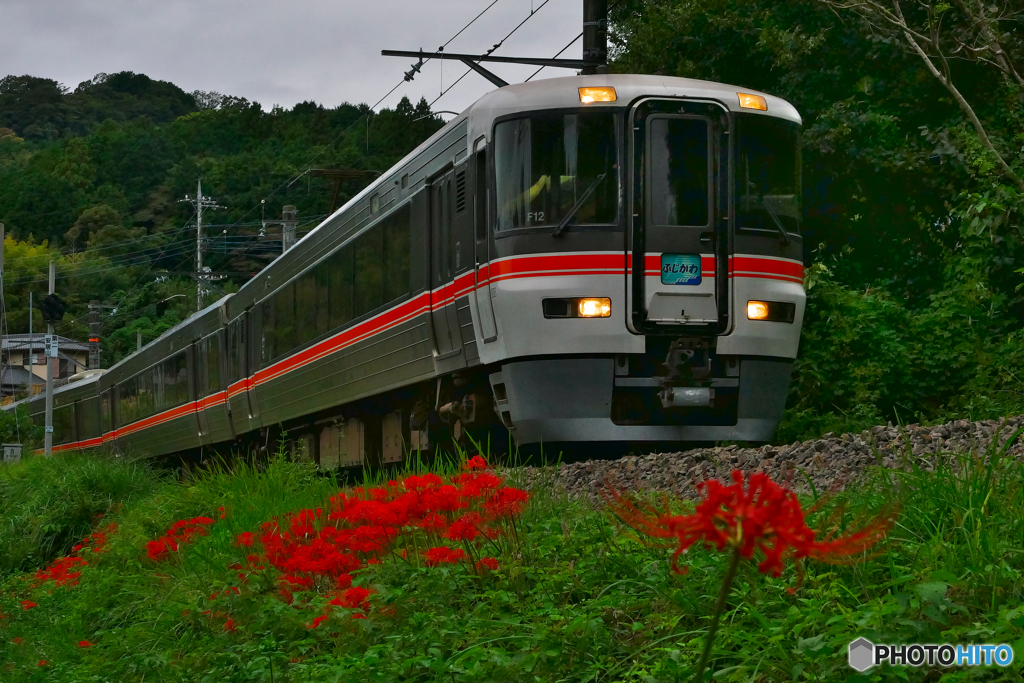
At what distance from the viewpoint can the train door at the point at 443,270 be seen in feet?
34.3

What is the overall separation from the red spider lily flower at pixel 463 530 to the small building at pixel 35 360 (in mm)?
87859

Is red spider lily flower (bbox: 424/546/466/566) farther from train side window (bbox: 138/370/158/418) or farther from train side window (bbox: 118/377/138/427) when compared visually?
train side window (bbox: 118/377/138/427)

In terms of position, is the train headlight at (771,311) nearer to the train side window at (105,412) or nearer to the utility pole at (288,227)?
the utility pole at (288,227)

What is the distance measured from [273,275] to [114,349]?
5950cm

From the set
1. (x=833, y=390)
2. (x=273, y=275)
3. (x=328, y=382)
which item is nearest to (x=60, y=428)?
(x=273, y=275)

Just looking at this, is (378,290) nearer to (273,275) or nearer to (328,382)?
(328,382)

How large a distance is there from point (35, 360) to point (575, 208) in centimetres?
9985

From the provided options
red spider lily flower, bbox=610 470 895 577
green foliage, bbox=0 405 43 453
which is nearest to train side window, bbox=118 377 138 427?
green foliage, bbox=0 405 43 453

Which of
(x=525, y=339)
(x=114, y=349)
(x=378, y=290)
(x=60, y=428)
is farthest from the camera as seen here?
(x=114, y=349)

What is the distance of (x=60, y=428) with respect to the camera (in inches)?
1492

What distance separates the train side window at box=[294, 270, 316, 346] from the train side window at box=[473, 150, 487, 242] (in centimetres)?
536

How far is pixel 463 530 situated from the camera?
18.2ft

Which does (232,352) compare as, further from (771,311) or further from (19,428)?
(19,428)

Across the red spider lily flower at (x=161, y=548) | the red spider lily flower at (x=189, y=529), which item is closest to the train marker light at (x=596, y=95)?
the red spider lily flower at (x=189, y=529)
